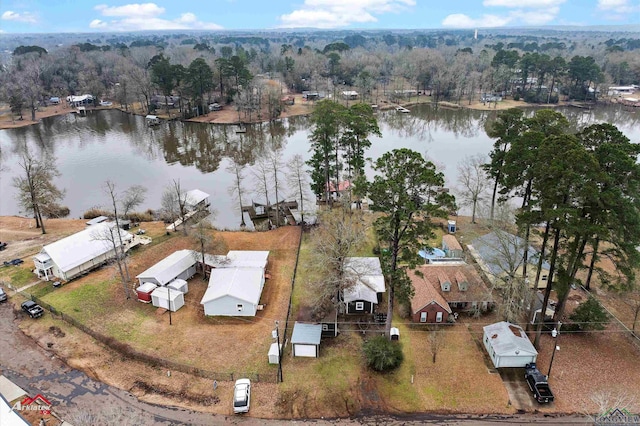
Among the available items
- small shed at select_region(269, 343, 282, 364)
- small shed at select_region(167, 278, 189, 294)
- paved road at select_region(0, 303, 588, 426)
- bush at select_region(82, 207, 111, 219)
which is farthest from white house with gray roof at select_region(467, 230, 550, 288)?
bush at select_region(82, 207, 111, 219)

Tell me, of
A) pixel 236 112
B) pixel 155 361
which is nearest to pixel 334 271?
pixel 155 361

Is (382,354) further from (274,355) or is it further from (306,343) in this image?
(274,355)

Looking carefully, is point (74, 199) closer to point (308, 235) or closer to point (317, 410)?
point (308, 235)

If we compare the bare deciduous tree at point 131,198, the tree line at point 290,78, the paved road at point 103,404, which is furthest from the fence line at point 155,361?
the tree line at point 290,78

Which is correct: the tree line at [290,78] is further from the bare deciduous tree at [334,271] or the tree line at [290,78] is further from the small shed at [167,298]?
the bare deciduous tree at [334,271]

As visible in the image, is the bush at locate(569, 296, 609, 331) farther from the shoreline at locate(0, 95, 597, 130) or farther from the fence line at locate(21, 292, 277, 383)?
the shoreline at locate(0, 95, 597, 130)

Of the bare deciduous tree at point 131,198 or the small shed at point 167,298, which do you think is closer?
the small shed at point 167,298
